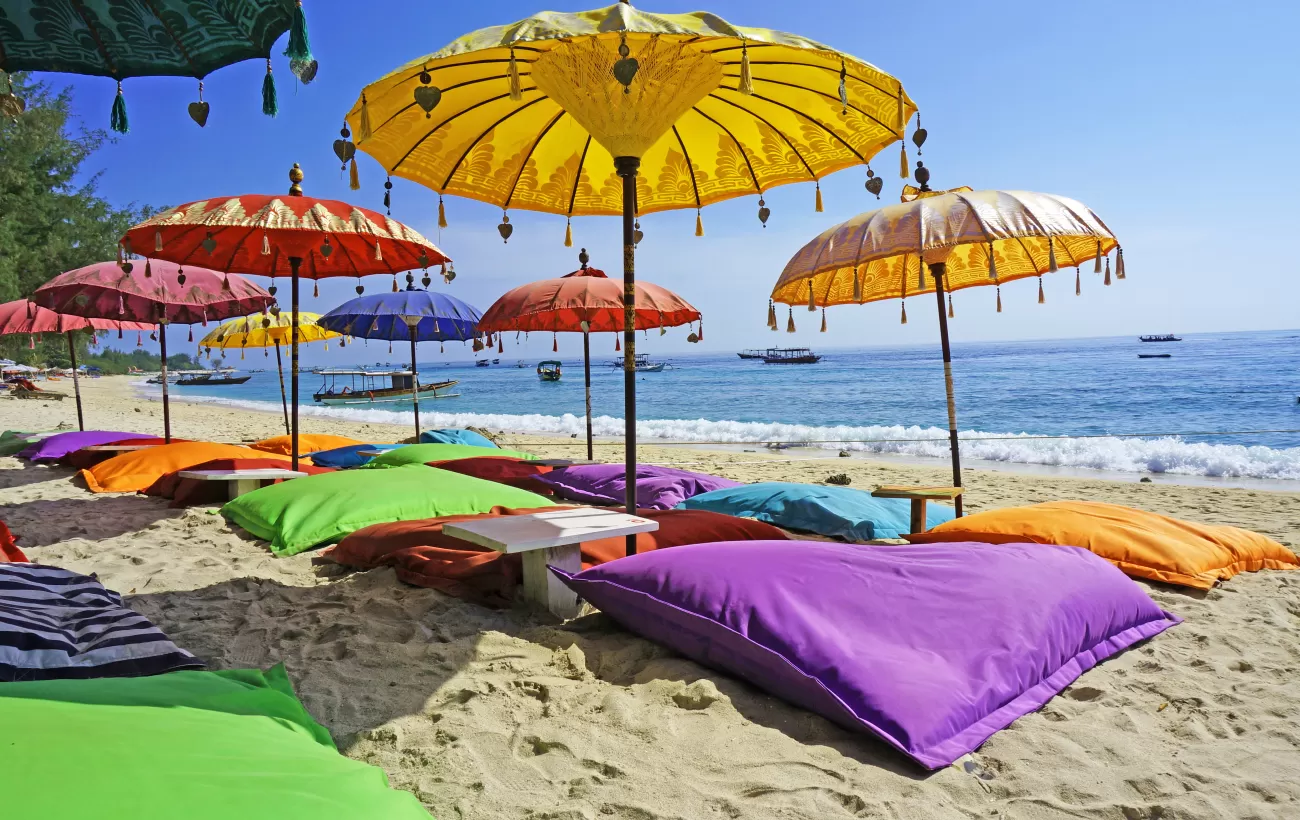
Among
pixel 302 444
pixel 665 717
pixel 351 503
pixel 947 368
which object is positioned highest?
pixel 947 368

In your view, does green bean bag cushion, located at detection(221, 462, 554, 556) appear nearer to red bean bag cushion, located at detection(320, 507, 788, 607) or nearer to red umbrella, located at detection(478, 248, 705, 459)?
red bean bag cushion, located at detection(320, 507, 788, 607)

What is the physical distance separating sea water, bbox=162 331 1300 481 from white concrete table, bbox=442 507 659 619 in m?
7.54

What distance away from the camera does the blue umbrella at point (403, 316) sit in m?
9.03

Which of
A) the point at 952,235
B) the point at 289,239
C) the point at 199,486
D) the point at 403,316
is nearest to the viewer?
the point at 952,235

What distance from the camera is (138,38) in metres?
2.39

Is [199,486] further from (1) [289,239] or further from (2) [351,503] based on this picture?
(1) [289,239]

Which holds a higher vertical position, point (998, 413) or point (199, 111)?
point (199, 111)

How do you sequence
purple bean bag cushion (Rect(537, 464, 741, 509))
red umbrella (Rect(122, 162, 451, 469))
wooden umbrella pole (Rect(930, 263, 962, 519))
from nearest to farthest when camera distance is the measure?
red umbrella (Rect(122, 162, 451, 469))
wooden umbrella pole (Rect(930, 263, 962, 519))
purple bean bag cushion (Rect(537, 464, 741, 509))

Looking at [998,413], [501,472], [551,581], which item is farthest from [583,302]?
[998,413]

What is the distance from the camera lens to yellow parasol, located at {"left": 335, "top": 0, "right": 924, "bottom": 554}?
257 centimetres

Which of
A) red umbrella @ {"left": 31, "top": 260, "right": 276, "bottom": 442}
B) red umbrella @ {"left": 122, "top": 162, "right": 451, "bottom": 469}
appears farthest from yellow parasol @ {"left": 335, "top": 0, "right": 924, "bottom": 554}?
red umbrella @ {"left": 31, "top": 260, "right": 276, "bottom": 442}

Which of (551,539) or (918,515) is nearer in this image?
(551,539)

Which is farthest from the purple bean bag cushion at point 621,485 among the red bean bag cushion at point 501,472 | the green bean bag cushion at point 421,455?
the green bean bag cushion at point 421,455

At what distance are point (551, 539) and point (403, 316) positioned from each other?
664cm
